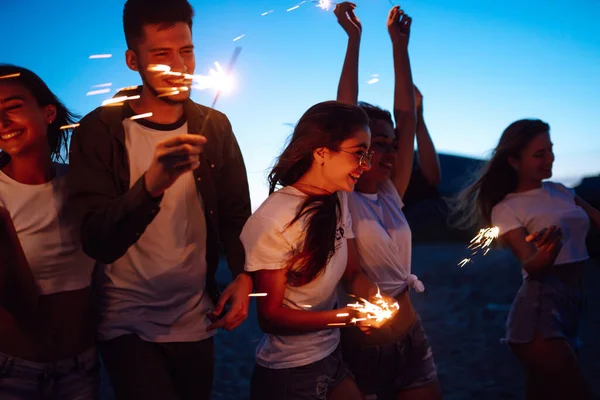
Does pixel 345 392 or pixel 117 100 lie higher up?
pixel 117 100

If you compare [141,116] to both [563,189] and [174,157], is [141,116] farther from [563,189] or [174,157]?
[563,189]

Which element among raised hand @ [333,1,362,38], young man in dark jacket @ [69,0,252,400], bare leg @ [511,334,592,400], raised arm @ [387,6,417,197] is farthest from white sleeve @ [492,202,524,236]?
young man in dark jacket @ [69,0,252,400]

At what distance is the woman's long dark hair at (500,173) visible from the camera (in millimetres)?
4258

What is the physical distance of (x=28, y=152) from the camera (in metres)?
2.74

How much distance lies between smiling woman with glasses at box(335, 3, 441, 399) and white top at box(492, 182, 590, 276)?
3.49 feet

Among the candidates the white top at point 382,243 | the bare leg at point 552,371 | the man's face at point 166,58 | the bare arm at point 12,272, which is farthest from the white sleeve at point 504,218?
the bare arm at point 12,272

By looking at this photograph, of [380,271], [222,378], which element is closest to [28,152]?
[380,271]

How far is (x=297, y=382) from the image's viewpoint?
2490 millimetres

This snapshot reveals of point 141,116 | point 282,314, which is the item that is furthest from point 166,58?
point 282,314

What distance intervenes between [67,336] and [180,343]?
497mm

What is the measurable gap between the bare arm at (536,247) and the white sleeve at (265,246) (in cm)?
183

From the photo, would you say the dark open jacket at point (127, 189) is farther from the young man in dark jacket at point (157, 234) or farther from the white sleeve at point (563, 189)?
the white sleeve at point (563, 189)

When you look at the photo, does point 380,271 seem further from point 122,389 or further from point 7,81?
point 7,81

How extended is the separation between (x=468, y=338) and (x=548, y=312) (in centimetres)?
427
